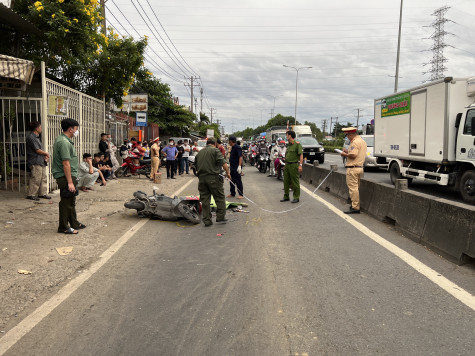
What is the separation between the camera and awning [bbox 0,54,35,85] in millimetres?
8039

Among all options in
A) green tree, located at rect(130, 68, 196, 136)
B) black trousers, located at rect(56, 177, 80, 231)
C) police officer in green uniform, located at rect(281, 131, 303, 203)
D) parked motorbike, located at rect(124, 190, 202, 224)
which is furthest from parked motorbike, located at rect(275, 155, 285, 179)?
green tree, located at rect(130, 68, 196, 136)

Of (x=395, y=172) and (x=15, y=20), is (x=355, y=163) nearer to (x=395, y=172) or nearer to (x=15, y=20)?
(x=395, y=172)

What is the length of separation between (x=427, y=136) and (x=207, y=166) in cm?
705

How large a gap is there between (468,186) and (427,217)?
4835mm

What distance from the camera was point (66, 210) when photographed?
6.82m

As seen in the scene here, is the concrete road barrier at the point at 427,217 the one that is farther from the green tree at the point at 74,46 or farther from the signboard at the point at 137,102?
the signboard at the point at 137,102

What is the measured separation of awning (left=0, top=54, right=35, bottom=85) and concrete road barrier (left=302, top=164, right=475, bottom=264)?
305 inches

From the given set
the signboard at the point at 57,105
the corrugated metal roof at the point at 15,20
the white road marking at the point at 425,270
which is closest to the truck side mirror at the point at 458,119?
the white road marking at the point at 425,270

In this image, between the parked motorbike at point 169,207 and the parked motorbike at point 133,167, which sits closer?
the parked motorbike at point 169,207

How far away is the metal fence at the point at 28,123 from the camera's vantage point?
1037 centimetres

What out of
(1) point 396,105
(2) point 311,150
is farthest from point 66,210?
(2) point 311,150

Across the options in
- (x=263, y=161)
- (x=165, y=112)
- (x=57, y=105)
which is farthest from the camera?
(x=165, y=112)

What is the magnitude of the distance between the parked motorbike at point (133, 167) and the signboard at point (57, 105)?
6186 mm

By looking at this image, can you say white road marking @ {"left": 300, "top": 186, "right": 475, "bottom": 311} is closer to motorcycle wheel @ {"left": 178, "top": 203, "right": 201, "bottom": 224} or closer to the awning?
motorcycle wheel @ {"left": 178, "top": 203, "right": 201, "bottom": 224}
